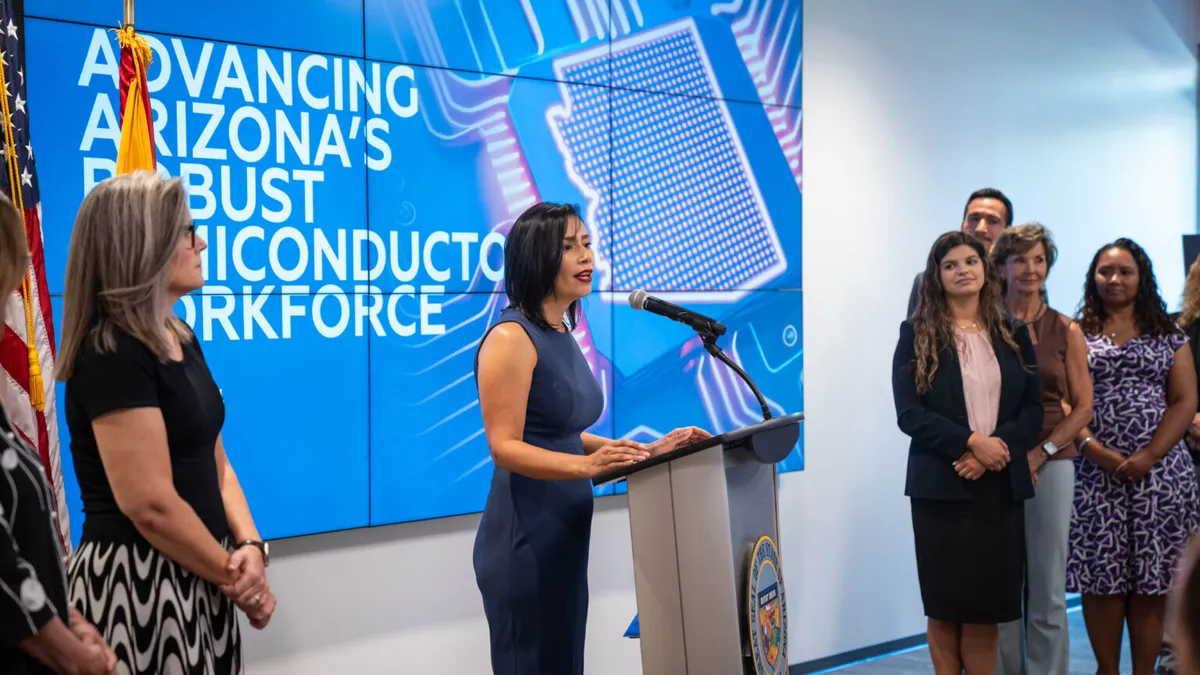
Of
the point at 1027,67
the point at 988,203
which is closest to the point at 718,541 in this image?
the point at 988,203

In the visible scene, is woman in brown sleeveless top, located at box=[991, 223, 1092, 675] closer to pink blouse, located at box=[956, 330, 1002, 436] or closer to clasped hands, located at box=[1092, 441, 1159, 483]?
clasped hands, located at box=[1092, 441, 1159, 483]

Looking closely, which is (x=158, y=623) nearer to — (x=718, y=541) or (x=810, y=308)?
(x=718, y=541)

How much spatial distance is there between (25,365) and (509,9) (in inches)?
82.6

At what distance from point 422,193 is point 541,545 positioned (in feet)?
5.01

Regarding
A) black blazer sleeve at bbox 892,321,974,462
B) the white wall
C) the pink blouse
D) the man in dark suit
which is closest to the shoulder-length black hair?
the white wall

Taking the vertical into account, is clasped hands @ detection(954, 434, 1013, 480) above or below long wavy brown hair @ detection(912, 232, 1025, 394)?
below

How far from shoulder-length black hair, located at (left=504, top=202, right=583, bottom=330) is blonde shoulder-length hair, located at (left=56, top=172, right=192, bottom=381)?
0.89m

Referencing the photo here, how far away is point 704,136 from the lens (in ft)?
14.6

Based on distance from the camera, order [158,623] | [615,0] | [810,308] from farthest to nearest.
Result: 1. [810,308]
2. [615,0]
3. [158,623]

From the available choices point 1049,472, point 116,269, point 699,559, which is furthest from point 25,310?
point 1049,472

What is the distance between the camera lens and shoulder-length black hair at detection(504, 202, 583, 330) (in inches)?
102

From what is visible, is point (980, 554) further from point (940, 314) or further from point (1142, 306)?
point (1142, 306)

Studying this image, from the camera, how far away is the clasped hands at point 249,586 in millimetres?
2031

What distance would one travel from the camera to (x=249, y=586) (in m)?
2.05
